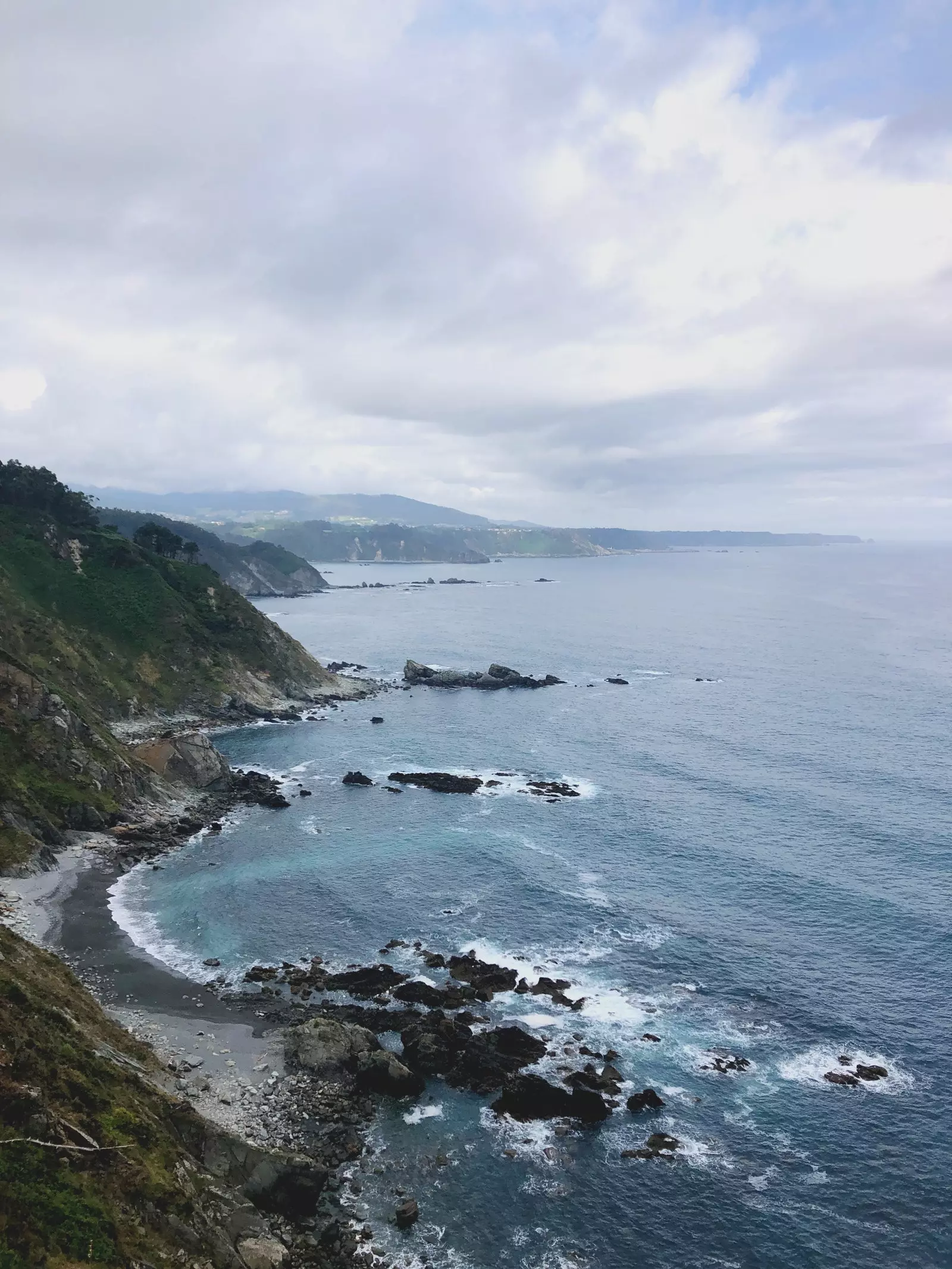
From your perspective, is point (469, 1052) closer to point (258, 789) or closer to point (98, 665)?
point (258, 789)

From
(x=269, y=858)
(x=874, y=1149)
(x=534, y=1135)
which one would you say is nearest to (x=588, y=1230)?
(x=534, y=1135)

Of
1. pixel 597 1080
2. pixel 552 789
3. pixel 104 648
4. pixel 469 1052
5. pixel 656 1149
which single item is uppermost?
pixel 104 648

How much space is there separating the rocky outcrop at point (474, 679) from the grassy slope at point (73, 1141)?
4654 inches

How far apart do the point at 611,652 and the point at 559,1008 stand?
146335 mm

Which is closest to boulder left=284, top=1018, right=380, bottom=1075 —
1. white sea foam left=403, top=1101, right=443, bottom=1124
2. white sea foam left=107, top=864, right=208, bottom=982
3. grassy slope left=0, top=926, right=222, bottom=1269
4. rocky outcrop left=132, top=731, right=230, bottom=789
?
white sea foam left=403, top=1101, right=443, bottom=1124

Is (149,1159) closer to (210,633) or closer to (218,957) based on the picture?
(218,957)

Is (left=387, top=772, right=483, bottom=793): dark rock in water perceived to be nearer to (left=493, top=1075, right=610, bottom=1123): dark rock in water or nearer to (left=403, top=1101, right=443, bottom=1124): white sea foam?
(left=493, top=1075, right=610, bottom=1123): dark rock in water

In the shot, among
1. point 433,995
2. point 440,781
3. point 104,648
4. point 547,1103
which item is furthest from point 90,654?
point 547,1103

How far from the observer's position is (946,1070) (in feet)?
150

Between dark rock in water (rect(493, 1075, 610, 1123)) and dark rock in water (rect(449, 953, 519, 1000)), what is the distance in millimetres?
9435

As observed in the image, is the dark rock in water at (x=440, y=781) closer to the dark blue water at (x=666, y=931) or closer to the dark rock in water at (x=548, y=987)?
the dark blue water at (x=666, y=931)

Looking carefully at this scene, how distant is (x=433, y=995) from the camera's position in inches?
2077

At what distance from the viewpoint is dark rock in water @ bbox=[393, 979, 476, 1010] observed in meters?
52.4

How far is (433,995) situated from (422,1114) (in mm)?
9912
